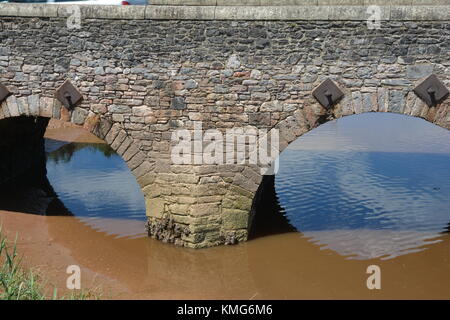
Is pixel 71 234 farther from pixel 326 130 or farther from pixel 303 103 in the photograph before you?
pixel 326 130

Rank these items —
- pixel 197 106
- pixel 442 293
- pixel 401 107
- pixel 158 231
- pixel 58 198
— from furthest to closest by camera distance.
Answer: pixel 58 198, pixel 158 231, pixel 197 106, pixel 401 107, pixel 442 293

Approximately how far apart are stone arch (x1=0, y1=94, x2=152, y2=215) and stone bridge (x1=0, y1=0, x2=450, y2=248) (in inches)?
0.6

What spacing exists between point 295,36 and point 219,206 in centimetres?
280

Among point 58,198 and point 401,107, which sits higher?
point 401,107

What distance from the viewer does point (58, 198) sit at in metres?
10.8

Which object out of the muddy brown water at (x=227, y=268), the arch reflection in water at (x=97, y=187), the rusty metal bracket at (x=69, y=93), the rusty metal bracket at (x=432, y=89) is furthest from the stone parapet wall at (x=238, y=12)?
the arch reflection in water at (x=97, y=187)

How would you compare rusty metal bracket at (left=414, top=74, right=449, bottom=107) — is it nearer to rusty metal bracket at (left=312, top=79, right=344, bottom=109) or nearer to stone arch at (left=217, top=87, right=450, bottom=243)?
stone arch at (left=217, top=87, right=450, bottom=243)

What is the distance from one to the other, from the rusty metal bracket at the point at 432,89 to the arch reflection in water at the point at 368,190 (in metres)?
2.45

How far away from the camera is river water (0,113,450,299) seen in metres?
6.86

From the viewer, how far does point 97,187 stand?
11266 millimetres

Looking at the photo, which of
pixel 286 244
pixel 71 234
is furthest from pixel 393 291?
pixel 71 234

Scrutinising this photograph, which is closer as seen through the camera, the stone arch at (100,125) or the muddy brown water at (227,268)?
the muddy brown water at (227,268)

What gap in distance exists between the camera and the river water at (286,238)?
22.5 feet

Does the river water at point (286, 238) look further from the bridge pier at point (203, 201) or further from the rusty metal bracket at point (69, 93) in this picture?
the rusty metal bracket at point (69, 93)
